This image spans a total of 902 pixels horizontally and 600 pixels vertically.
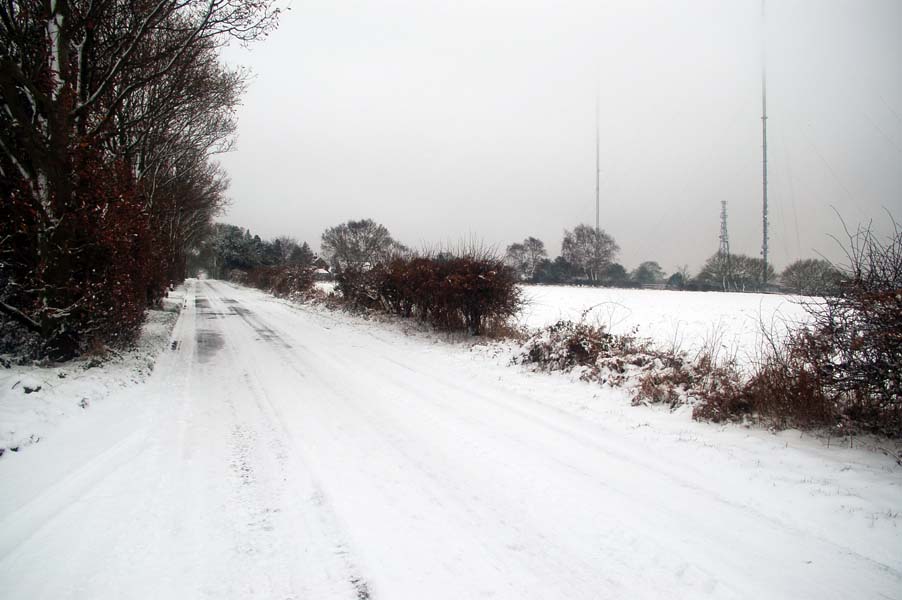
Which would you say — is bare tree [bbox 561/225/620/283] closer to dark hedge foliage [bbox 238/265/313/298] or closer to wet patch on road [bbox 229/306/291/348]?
dark hedge foliage [bbox 238/265/313/298]

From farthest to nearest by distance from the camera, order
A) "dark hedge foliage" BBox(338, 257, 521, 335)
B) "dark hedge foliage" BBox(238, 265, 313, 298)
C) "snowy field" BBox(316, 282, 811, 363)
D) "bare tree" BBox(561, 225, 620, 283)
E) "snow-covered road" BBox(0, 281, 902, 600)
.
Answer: "bare tree" BBox(561, 225, 620, 283)
"dark hedge foliage" BBox(238, 265, 313, 298)
"dark hedge foliage" BBox(338, 257, 521, 335)
"snowy field" BBox(316, 282, 811, 363)
"snow-covered road" BBox(0, 281, 902, 600)

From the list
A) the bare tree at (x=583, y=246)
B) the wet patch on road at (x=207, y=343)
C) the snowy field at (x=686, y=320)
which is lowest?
the wet patch on road at (x=207, y=343)

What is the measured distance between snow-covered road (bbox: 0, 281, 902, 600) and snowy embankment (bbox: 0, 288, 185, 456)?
238 mm

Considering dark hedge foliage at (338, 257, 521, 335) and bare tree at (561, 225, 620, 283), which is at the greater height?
bare tree at (561, 225, 620, 283)

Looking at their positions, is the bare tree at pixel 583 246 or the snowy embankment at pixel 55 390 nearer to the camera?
the snowy embankment at pixel 55 390

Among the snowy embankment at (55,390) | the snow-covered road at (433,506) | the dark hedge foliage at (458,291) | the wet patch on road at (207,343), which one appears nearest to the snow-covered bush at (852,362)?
the snow-covered road at (433,506)

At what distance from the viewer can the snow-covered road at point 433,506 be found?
9.04ft

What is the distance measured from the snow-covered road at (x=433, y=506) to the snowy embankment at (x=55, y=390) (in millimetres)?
238

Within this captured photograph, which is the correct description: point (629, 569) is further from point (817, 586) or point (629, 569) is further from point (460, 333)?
point (460, 333)

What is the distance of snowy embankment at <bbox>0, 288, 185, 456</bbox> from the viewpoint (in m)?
4.73

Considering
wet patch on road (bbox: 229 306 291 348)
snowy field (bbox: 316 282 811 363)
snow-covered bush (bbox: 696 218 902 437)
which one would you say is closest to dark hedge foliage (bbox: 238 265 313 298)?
wet patch on road (bbox: 229 306 291 348)

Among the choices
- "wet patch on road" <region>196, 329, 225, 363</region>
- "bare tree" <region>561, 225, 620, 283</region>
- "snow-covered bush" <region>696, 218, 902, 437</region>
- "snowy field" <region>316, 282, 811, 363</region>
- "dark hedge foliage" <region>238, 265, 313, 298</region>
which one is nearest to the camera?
"snow-covered bush" <region>696, 218, 902, 437</region>

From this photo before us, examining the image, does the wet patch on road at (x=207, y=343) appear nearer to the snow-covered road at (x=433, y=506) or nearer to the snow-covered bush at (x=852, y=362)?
the snow-covered road at (x=433, y=506)

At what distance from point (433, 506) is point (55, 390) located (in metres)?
5.34
